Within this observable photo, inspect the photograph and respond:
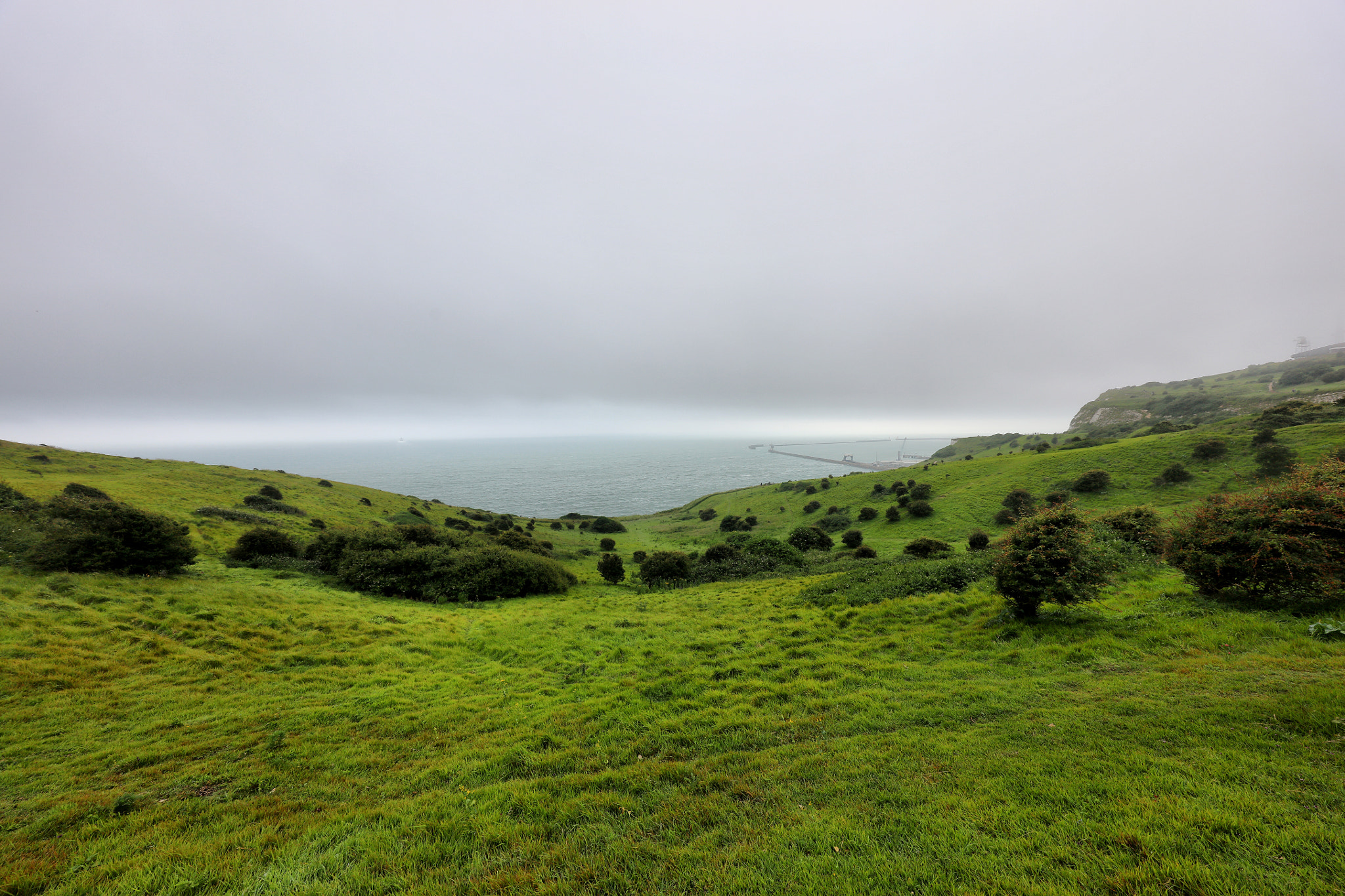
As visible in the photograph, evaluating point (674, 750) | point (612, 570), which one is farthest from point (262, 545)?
point (674, 750)

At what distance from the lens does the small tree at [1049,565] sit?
9156 mm

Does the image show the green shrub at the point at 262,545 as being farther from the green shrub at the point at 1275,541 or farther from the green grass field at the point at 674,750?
the green shrub at the point at 1275,541

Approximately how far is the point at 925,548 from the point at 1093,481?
75.1 ft

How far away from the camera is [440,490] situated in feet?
337

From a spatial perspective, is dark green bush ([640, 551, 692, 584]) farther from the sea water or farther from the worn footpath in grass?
the sea water

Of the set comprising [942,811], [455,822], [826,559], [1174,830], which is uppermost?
[1174,830]

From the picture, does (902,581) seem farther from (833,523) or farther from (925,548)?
(833,523)

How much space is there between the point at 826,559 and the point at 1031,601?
16654 mm

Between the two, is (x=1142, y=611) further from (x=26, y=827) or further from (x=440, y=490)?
(x=440, y=490)

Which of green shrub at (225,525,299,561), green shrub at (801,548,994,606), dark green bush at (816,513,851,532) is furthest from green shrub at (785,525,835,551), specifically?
green shrub at (225,525,299,561)

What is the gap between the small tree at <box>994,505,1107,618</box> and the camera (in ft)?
30.0

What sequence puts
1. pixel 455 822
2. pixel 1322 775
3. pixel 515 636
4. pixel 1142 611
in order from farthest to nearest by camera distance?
pixel 515 636 < pixel 1142 611 < pixel 455 822 < pixel 1322 775

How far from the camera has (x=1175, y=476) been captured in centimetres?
2828

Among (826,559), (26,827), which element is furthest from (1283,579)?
(26,827)
